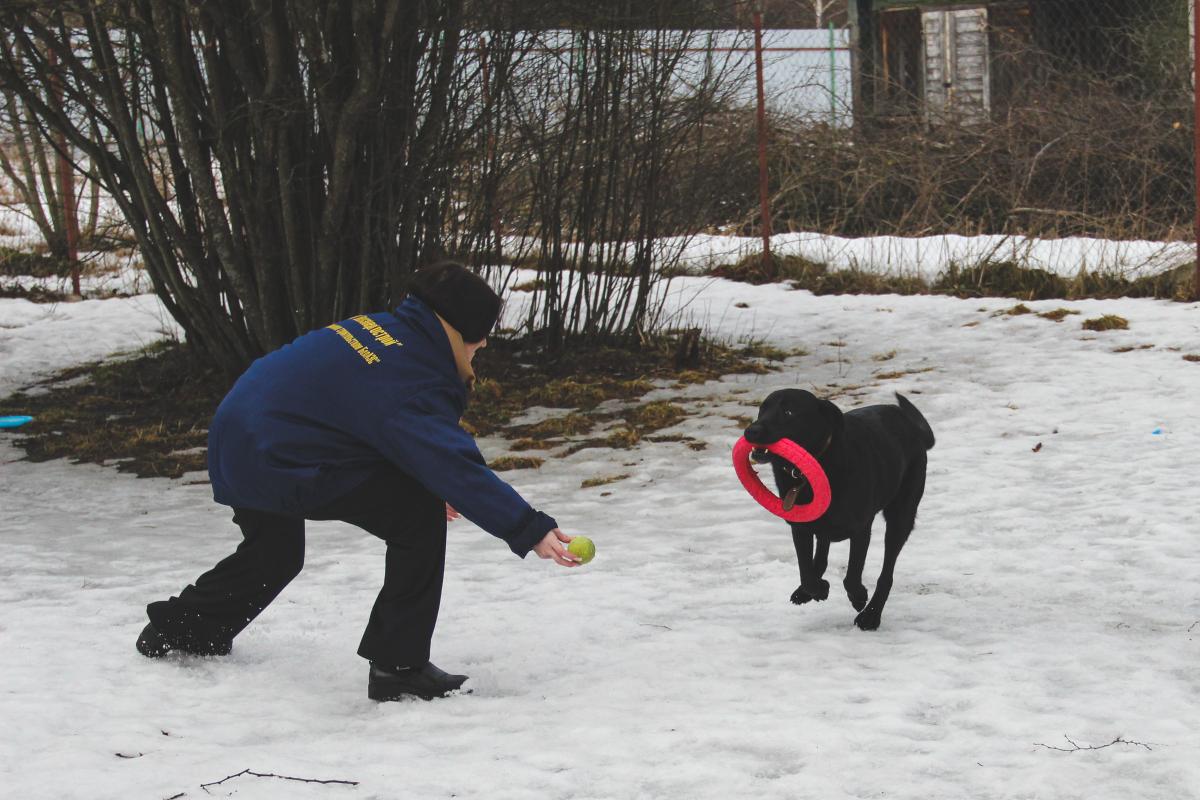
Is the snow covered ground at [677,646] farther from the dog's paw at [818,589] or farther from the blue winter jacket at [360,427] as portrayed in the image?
the blue winter jacket at [360,427]

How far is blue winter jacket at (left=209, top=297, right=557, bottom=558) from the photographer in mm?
3266

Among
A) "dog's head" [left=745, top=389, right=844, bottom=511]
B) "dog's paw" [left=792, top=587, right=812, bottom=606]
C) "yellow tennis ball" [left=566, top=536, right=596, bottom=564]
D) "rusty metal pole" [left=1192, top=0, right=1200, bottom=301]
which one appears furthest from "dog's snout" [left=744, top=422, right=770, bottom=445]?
"rusty metal pole" [left=1192, top=0, right=1200, bottom=301]

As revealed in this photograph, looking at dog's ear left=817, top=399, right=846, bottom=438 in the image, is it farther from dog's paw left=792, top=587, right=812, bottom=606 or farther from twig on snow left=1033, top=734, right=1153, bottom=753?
twig on snow left=1033, top=734, right=1153, bottom=753

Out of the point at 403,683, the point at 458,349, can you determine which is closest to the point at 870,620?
the point at 403,683

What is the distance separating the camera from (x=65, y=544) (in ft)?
18.2

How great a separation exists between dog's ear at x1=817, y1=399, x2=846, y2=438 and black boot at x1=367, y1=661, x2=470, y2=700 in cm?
144

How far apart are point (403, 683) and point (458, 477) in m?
0.71

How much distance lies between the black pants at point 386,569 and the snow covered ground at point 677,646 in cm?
18

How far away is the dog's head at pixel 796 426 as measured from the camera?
3.98 m

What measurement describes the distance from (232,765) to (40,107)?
5.84m

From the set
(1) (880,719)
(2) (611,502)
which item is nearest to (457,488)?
(1) (880,719)

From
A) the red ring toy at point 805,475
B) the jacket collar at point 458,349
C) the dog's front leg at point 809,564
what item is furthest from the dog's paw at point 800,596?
the jacket collar at point 458,349

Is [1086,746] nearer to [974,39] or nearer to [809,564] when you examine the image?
[809,564]

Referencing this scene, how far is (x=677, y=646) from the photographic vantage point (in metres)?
4.09
